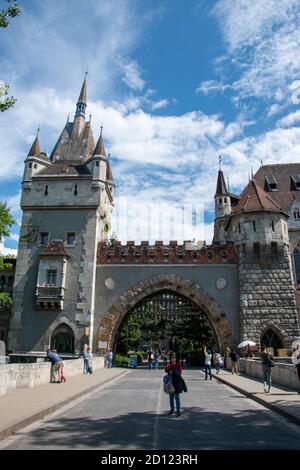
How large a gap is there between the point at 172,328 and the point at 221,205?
23.2 meters

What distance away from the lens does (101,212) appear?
30984mm

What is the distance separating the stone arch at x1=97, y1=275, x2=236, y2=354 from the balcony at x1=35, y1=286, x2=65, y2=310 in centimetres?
345

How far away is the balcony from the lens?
89.8ft

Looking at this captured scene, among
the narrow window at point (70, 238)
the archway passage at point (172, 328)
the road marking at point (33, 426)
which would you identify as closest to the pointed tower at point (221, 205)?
the archway passage at point (172, 328)

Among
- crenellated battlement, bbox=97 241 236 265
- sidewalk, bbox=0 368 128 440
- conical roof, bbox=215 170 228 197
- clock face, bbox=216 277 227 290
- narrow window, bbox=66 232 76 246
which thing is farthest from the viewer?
conical roof, bbox=215 170 228 197

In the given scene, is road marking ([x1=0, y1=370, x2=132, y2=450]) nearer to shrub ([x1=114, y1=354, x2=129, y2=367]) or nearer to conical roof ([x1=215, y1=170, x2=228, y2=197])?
shrub ([x1=114, y1=354, x2=129, y2=367])

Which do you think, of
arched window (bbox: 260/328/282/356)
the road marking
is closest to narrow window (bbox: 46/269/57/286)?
arched window (bbox: 260/328/282/356)

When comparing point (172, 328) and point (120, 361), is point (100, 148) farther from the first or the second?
point (172, 328)

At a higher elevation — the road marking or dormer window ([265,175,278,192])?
dormer window ([265,175,278,192])

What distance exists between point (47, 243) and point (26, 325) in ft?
20.0

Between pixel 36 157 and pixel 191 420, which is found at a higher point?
pixel 36 157

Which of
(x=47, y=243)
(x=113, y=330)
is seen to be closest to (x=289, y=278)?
(x=113, y=330)
